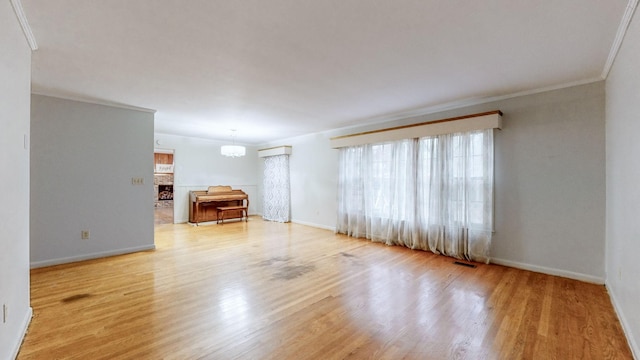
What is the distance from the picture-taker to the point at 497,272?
345cm

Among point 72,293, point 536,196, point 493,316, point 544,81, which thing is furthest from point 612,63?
point 72,293

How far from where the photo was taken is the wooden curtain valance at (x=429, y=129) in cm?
369

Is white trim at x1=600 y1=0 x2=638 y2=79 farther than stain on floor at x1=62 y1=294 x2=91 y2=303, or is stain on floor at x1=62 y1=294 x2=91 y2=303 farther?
stain on floor at x1=62 y1=294 x2=91 y2=303

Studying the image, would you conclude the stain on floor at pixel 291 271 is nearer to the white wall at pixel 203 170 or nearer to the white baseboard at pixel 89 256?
the white baseboard at pixel 89 256

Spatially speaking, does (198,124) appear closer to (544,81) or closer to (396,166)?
(396,166)

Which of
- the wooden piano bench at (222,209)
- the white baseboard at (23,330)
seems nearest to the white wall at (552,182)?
the white baseboard at (23,330)

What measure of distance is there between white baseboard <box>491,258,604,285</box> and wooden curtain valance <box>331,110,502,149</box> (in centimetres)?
188

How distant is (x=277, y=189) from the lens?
7625 millimetres

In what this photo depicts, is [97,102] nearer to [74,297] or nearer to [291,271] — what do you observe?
[74,297]

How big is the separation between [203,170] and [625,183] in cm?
796

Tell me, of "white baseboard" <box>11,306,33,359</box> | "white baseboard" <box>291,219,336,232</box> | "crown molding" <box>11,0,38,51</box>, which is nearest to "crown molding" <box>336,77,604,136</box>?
"white baseboard" <box>291,219,336,232</box>

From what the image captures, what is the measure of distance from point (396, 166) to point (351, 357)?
3.58 meters

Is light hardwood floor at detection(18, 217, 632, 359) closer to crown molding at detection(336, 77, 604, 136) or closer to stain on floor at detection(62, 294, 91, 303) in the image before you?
stain on floor at detection(62, 294, 91, 303)

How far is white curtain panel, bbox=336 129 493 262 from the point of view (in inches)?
152
